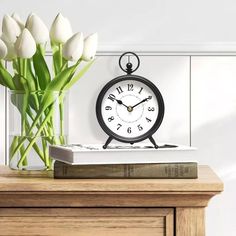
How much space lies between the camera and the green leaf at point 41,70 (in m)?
1.73

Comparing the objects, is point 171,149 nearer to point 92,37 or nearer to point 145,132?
point 145,132

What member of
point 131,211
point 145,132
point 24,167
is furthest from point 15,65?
point 131,211

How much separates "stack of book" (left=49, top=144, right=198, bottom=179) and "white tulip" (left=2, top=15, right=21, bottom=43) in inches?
12.4

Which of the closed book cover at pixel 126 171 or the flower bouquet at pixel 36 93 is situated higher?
the flower bouquet at pixel 36 93

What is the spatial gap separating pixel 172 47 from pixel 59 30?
401 millimetres

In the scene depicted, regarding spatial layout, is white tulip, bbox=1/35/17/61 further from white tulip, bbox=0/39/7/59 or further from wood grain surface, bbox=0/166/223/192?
wood grain surface, bbox=0/166/223/192

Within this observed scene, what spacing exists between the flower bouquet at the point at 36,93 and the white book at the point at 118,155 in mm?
95

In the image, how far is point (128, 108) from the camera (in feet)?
5.67

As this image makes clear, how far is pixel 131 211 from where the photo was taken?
1.54m

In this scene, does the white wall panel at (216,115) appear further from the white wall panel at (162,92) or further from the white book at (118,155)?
the white book at (118,155)

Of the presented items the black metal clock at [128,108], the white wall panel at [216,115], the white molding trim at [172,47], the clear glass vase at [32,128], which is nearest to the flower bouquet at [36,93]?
the clear glass vase at [32,128]

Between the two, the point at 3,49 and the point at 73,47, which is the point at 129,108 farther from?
the point at 3,49

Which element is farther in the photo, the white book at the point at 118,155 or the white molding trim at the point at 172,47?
the white molding trim at the point at 172,47

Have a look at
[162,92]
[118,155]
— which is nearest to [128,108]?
[118,155]
